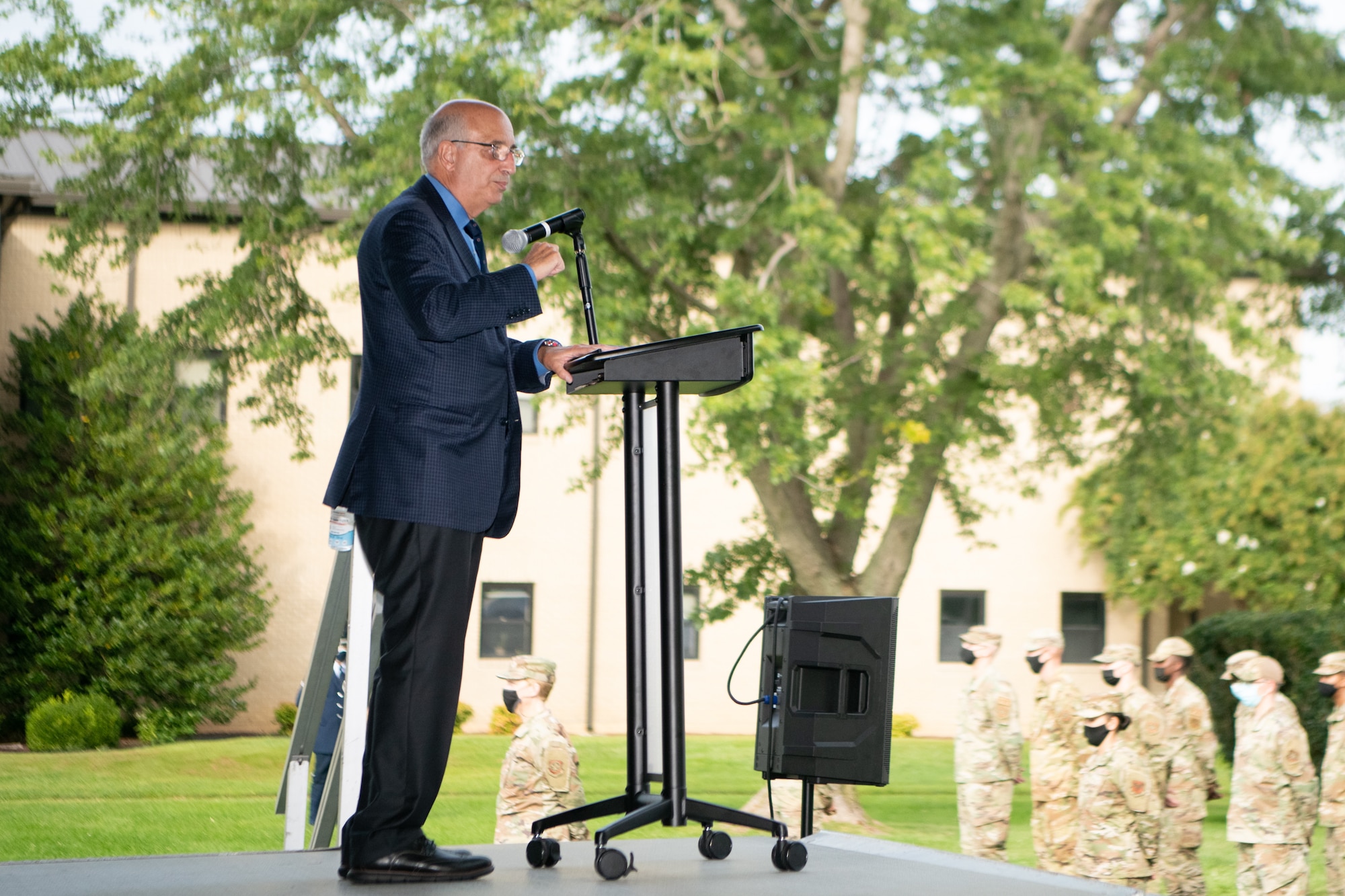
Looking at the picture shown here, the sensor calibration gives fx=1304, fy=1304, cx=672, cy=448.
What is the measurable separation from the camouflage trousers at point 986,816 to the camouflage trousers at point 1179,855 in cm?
83

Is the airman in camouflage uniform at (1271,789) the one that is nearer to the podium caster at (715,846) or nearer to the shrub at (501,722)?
the podium caster at (715,846)

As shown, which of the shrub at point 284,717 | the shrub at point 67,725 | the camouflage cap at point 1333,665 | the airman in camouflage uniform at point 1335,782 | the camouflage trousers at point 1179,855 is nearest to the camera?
the airman in camouflage uniform at point 1335,782

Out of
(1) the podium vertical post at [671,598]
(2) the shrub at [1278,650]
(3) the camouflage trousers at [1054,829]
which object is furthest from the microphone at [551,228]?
(2) the shrub at [1278,650]

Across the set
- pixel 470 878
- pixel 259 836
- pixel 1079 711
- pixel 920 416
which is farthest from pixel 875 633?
pixel 259 836

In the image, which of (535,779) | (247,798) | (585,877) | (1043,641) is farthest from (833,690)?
(247,798)

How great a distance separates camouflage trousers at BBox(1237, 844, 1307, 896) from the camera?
6195 millimetres

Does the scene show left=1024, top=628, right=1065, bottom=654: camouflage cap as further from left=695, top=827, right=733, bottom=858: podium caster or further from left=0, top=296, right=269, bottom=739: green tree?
left=0, top=296, right=269, bottom=739: green tree

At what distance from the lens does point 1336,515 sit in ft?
49.4

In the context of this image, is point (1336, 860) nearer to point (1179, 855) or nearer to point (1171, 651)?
point (1179, 855)

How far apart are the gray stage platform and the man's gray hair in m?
1.27

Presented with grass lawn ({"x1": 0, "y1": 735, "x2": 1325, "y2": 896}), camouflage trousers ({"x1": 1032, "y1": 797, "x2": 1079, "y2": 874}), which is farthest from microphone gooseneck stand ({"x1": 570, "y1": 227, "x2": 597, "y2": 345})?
grass lawn ({"x1": 0, "y1": 735, "x2": 1325, "y2": 896})

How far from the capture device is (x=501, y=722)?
14680mm

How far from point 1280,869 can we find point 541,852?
5107mm

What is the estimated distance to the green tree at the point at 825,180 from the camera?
7734 mm
